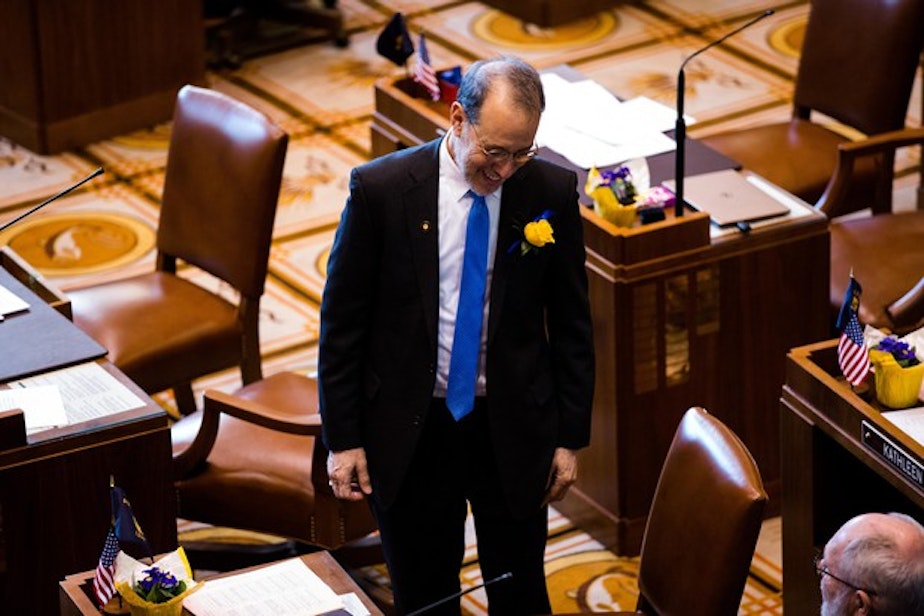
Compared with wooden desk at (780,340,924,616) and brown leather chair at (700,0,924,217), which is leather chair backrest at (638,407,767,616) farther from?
Answer: brown leather chair at (700,0,924,217)

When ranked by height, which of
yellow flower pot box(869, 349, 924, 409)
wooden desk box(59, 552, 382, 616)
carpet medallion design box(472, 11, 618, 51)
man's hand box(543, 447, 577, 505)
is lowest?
carpet medallion design box(472, 11, 618, 51)

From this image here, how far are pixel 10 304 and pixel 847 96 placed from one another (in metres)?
2.91

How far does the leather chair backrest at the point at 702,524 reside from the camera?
3.39 meters

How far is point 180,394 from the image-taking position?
221 inches

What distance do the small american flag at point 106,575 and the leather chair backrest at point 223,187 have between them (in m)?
1.75

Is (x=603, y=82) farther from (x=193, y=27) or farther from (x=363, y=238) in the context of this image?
(x=363, y=238)

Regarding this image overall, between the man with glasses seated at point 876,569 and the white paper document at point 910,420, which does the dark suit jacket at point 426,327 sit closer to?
the white paper document at point 910,420

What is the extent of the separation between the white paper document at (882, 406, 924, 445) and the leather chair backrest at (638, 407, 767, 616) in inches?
21.8

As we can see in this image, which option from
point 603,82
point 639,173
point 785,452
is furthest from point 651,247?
point 603,82

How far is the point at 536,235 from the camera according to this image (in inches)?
141

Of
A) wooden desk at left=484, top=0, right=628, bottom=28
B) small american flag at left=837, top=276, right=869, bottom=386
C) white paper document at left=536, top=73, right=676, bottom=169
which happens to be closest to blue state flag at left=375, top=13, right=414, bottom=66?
white paper document at left=536, top=73, right=676, bottom=169

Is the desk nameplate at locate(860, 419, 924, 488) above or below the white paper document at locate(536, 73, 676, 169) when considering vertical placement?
below

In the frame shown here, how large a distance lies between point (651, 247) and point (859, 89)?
156cm

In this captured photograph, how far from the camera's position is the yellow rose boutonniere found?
359 centimetres
